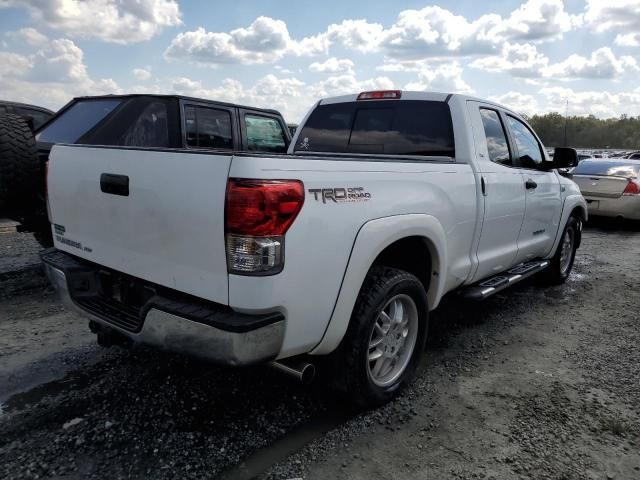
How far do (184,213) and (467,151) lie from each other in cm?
228

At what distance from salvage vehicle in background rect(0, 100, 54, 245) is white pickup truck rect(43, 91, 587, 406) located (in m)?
1.92

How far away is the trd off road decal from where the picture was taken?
2.31m

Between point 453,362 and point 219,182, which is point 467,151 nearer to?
point 453,362

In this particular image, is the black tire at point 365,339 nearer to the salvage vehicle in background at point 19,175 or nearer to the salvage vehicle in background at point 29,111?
the salvage vehicle in background at point 19,175

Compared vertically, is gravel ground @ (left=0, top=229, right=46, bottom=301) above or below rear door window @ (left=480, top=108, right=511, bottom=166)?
below

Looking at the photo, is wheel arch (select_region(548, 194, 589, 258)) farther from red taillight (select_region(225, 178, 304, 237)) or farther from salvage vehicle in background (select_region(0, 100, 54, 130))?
salvage vehicle in background (select_region(0, 100, 54, 130))

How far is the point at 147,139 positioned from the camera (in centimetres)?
532

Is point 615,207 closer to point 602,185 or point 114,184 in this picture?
point 602,185

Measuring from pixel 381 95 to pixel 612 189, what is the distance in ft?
24.8

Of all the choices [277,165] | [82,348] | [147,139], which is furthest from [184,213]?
[147,139]

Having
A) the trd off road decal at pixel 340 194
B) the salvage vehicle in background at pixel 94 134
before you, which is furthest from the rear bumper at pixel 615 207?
the trd off road decal at pixel 340 194

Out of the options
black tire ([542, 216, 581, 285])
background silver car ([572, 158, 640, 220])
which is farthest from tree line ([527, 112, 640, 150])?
black tire ([542, 216, 581, 285])

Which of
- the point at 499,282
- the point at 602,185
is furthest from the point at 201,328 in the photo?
the point at 602,185

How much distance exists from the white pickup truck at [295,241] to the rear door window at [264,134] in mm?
2747
